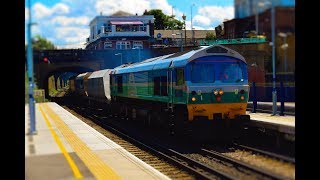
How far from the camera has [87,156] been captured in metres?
3.27

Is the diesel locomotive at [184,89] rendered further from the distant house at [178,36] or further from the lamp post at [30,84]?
the lamp post at [30,84]

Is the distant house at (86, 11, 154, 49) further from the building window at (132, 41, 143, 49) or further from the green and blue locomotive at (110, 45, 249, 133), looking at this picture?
the green and blue locomotive at (110, 45, 249, 133)

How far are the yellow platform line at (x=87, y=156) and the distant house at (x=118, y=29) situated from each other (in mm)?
825

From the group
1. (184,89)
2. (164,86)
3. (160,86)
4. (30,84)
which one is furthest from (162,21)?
(160,86)

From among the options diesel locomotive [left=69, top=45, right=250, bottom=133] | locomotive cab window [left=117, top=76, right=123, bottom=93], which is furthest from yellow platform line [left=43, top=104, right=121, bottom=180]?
locomotive cab window [left=117, top=76, right=123, bottom=93]

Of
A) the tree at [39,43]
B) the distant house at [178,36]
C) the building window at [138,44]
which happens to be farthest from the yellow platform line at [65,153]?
the distant house at [178,36]

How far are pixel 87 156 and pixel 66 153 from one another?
376 mm

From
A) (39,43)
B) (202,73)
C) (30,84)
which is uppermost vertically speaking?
(39,43)

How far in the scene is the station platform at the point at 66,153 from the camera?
8.14 feet

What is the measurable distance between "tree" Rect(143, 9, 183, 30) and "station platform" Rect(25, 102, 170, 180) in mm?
937

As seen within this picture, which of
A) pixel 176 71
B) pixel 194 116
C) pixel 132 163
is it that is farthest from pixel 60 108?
pixel 176 71

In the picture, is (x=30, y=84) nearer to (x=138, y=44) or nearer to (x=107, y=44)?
(x=107, y=44)
